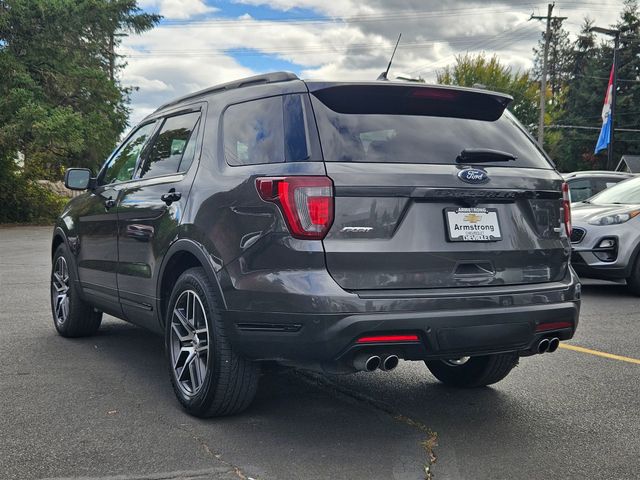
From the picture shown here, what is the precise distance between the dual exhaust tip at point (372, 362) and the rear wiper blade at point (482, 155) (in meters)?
1.07

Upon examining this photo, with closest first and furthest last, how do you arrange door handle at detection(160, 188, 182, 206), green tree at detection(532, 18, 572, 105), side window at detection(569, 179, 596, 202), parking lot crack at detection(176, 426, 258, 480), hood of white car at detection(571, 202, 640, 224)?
parking lot crack at detection(176, 426, 258, 480) < door handle at detection(160, 188, 182, 206) < hood of white car at detection(571, 202, 640, 224) < side window at detection(569, 179, 596, 202) < green tree at detection(532, 18, 572, 105)

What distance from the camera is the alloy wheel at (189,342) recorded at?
4219 millimetres

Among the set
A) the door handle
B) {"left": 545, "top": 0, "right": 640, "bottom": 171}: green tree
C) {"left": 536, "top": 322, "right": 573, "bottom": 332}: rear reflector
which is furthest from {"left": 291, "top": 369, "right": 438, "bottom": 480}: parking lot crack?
Answer: {"left": 545, "top": 0, "right": 640, "bottom": 171}: green tree

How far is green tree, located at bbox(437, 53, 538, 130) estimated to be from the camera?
66.9 m

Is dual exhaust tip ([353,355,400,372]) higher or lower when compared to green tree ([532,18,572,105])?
lower

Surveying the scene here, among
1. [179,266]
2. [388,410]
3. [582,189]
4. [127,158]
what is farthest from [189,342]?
[582,189]

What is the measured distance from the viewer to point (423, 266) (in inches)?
144

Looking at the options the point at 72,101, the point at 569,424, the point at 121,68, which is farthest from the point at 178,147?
the point at 121,68

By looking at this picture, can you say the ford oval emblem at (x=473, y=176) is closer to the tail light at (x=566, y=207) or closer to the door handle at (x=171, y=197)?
the tail light at (x=566, y=207)

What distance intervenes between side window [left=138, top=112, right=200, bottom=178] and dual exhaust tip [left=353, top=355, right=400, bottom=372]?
5.66ft

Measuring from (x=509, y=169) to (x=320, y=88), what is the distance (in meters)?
1.06

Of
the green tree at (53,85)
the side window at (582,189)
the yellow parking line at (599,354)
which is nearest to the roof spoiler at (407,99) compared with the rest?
the yellow parking line at (599,354)

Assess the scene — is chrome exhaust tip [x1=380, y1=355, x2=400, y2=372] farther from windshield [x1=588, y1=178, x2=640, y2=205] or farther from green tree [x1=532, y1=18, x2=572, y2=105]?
green tree [x1=532, y1=18, x2=572, y2=105]

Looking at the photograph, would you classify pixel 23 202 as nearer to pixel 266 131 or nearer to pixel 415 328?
pixel 266 131
